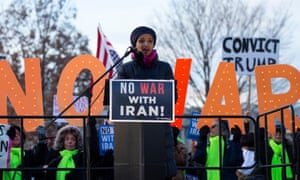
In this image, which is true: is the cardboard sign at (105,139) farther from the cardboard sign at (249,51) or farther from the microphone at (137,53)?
the cardboard sign at (249,51)

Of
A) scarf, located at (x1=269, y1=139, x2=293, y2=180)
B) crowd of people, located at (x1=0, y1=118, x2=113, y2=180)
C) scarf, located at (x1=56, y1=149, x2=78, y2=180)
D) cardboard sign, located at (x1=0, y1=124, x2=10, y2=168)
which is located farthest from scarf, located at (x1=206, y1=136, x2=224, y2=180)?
cardboard sign, located at (x1=0, y1=124, x2=10, y2=168)

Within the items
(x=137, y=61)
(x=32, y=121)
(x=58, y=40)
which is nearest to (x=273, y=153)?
(x=32, y=121)

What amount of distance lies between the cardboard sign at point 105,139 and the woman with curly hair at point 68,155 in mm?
400

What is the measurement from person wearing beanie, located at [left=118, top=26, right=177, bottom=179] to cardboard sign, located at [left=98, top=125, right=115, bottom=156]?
7.12ft

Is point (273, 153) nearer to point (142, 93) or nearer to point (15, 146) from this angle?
point (15, 146)

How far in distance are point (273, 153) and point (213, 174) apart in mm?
1341

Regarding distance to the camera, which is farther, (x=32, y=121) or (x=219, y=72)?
(x=219, y=72)

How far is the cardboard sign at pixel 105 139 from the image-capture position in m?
8.24

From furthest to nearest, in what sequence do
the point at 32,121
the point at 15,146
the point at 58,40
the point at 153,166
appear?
the point at 58,40, the point at 32,121, the point at 15,146, the point at 153,166

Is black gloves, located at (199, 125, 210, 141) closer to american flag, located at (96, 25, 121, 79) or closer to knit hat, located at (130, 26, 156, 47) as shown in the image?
knit hat, located at (130, 26, 156, 47)

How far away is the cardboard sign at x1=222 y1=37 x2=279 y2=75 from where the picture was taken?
12.2 m

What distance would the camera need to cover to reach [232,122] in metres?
9.59

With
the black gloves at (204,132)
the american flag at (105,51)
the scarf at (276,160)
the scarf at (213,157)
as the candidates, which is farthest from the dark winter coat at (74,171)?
the american flag at (105,51)

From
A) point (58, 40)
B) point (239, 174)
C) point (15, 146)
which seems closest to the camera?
point (15, 146)
